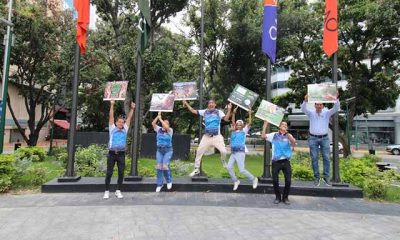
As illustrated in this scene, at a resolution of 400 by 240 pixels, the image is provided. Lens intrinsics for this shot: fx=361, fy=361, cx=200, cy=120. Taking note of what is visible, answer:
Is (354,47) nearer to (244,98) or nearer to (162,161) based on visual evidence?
(244,98)

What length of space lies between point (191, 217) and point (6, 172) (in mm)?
4923

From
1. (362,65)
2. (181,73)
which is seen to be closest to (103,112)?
(181,73)

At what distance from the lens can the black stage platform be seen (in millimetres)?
8250

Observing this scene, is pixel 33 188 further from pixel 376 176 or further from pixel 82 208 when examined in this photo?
pixel 376 176

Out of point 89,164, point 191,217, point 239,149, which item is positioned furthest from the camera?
point 89,164

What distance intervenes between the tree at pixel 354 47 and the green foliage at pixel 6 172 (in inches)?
606

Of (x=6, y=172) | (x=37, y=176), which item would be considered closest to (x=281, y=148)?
(x=37, y=176)

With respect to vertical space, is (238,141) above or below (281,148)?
above

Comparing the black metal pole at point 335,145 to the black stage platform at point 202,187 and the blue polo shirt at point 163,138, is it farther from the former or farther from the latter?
the blue polo shirt at point 163,138

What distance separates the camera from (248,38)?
19875mm

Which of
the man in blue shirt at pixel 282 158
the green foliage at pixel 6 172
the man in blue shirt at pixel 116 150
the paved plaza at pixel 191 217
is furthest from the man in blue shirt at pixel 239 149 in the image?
the green foliage at pixel 6 172

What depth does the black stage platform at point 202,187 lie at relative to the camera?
27.1 feet

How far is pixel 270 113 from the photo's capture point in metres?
→ 8.33

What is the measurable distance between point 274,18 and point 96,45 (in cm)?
1358
